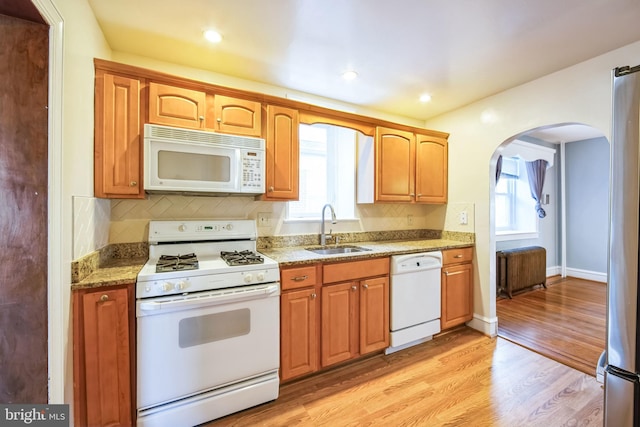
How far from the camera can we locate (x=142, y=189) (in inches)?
70.1

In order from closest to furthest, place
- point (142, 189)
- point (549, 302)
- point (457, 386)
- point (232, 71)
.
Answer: point (142, 189) < point (457, 386) < point (232, 71) < point (549, 302)

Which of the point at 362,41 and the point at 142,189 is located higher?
the point at 362,41

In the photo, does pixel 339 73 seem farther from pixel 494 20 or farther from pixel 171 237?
pixel 171 237

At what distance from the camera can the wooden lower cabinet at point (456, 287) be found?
2.66 m

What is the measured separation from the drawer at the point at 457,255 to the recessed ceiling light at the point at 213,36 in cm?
258

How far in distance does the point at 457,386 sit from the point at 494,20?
2.42 m

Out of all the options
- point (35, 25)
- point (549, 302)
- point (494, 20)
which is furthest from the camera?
point (549, 302)

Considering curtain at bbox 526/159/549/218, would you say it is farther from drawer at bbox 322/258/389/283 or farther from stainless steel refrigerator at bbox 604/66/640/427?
stainless steel refrigerator at bbox 604/66/640/427

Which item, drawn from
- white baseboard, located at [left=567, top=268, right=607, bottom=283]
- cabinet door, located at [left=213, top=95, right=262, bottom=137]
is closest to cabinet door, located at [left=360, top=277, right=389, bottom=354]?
cabinet door, located at [left=213, top=95, right=262, bottom=137]

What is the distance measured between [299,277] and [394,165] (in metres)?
1.60

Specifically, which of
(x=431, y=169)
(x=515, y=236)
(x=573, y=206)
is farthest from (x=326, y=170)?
(x=573, y=206)

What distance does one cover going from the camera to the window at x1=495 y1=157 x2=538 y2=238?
4.57 meters

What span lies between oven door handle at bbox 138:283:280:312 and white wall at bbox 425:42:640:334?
2232 mm

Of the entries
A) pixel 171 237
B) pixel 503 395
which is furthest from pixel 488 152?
pixel 171 237
